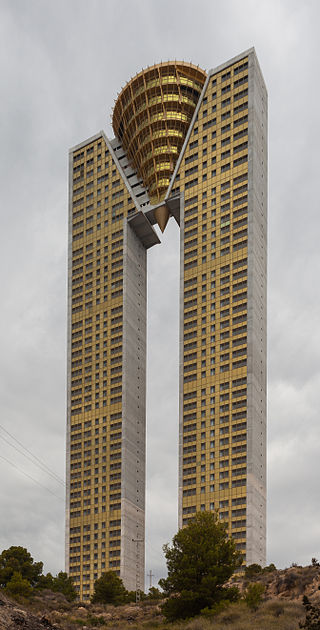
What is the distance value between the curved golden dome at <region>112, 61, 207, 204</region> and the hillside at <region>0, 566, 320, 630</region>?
317 ft

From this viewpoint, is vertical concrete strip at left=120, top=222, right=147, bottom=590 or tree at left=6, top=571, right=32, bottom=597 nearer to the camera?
tree at left=6, top=571, right=32, bottom=597

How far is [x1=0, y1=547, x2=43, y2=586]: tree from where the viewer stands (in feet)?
358

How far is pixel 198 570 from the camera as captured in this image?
65.4m

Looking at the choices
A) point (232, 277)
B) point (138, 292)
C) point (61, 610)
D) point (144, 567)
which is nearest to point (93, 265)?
point (138, 292)

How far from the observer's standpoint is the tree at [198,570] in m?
64.2

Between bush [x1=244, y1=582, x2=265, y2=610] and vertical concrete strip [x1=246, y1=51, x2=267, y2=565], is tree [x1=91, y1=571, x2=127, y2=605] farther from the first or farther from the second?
bush [x1=244, y1=582, x2=265, y2=610]

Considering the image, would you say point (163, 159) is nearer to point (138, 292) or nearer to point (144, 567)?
point (138, 292)

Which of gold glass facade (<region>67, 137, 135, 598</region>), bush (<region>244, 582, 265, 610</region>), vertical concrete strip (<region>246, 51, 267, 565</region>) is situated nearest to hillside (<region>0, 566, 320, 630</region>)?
bush (<region>244, 582, 265, 610</region>)

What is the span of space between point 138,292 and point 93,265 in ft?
40.8

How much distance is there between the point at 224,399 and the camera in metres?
140

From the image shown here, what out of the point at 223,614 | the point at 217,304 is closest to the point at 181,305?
the point at 217,304

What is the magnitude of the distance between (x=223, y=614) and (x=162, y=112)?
413 feet

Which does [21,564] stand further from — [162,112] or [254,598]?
[162,112]

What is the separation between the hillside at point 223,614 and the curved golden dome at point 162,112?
9649cm
